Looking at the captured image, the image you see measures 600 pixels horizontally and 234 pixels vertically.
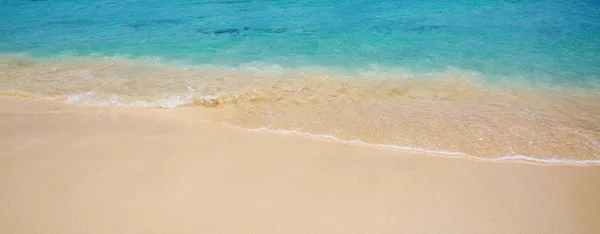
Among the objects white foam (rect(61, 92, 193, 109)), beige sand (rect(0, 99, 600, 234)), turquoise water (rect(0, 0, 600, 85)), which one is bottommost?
turquoise water (rect(0, 0, 600, 85))

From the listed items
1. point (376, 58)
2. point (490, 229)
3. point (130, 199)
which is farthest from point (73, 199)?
point (376, 58)

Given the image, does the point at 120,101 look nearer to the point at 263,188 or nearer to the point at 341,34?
the point at 263,188

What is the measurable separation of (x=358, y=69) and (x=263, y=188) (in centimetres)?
480

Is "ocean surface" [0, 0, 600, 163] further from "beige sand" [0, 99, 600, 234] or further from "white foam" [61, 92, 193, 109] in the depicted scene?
"beige sand" [0, 99, 600, 234]

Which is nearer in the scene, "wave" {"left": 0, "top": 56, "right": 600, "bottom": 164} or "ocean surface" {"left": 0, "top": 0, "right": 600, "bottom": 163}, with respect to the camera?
"wave" {"left": 0, "top": 56, "right": 600, "bottom": 164}

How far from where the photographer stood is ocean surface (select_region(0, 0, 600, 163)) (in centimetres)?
447

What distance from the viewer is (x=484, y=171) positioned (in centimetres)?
344

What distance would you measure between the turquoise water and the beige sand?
4.04 metres

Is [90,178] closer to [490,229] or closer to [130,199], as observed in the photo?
[130,199]

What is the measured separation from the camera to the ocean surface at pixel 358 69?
447cm

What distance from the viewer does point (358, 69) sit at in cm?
725

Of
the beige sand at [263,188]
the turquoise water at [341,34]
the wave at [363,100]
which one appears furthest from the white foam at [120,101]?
the turquoise water at [341,34]

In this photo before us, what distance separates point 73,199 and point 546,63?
9.01 metres

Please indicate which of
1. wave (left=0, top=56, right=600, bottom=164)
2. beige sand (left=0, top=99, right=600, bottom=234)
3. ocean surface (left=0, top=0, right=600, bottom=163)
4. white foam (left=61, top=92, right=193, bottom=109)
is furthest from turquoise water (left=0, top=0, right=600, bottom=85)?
beige sand (left=0, top=99, right=600, bottom=234)
